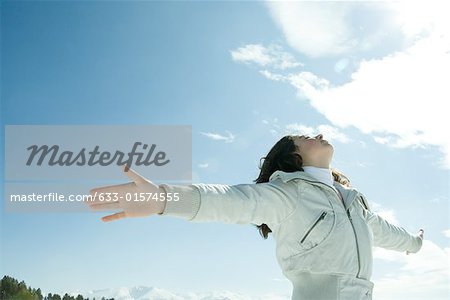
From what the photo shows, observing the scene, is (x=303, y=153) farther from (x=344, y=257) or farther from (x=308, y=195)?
(x=344, y=257)

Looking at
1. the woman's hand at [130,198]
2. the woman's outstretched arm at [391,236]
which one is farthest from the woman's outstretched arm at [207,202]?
the woman's outstretched arm at [391,236]

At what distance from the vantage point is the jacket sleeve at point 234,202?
9.26ft

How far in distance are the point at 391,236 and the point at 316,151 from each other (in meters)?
1.42

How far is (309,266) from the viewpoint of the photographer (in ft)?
11.3

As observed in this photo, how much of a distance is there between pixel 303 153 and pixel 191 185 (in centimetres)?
155

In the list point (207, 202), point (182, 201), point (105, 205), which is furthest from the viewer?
point (207, 202)

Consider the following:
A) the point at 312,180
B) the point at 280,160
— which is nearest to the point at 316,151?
the point at 280,160

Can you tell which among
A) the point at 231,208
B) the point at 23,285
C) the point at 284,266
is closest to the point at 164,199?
the point at 231,208

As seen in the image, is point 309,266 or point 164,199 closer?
point 164,199

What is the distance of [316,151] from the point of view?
4.16 meters

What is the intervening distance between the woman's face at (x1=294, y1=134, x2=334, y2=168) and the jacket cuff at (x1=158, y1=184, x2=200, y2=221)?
1530 mm

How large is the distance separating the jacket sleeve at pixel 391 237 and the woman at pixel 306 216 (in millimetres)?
628

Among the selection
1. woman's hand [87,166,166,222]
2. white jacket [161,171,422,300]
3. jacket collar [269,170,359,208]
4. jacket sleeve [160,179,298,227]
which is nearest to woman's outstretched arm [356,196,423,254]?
jacket collar [269,170,359,208]

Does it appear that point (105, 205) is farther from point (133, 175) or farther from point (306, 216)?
point (306, 216)
